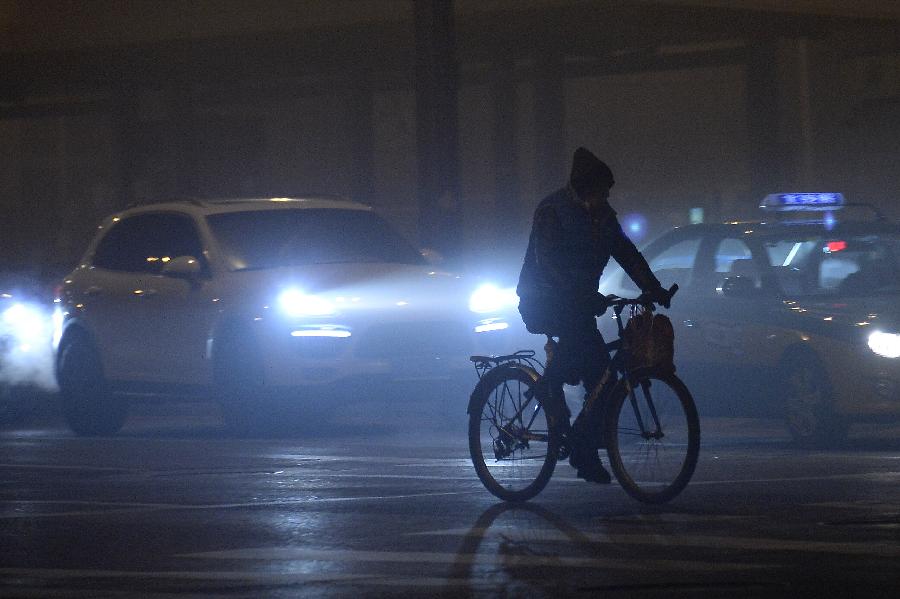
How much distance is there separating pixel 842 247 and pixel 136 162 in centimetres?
3175

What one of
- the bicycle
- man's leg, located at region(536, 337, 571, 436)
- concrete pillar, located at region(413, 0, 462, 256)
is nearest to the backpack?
the bicycle

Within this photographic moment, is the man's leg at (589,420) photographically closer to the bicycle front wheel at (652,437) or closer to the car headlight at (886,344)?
the bicycle front wheel at (652,437)

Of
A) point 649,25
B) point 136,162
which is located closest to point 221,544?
point 649,25

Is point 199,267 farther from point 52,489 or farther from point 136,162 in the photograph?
point 136,162

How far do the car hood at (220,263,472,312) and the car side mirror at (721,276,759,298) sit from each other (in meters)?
2.40

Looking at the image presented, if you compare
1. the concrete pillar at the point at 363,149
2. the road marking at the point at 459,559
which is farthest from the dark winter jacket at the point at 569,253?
the concrete pillar at the point at 363,149

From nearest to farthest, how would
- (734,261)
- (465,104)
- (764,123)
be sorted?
(734,261)
(764,123)
(465,104)

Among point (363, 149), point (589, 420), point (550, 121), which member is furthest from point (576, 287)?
point (363, 149)

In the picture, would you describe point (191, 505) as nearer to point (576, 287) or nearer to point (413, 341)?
point (576, 287)

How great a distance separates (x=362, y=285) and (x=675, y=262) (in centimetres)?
231

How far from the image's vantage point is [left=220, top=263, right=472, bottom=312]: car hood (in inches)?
616

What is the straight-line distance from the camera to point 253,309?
1567cm

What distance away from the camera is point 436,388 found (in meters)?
15.9

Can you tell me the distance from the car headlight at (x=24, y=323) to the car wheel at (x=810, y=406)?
7.37 metres
